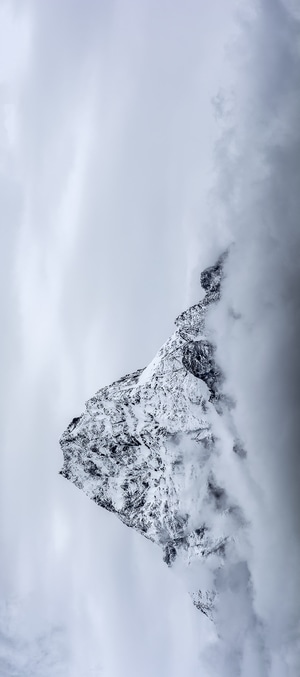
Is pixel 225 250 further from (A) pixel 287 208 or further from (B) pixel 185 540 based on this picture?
(B) pixel 185 540

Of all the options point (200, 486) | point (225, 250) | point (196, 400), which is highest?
point (225, 250)

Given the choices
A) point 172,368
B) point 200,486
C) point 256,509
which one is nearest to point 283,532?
point 256,509

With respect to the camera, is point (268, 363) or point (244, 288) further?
point (244, 288)

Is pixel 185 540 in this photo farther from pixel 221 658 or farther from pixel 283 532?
pixel 221 658

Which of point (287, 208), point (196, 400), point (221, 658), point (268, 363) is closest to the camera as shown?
point (287, 208)

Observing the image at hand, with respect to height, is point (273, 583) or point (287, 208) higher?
point (287, 208)

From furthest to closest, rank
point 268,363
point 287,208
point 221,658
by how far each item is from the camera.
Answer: point 221,658 < point 268,363 < point 287,208
